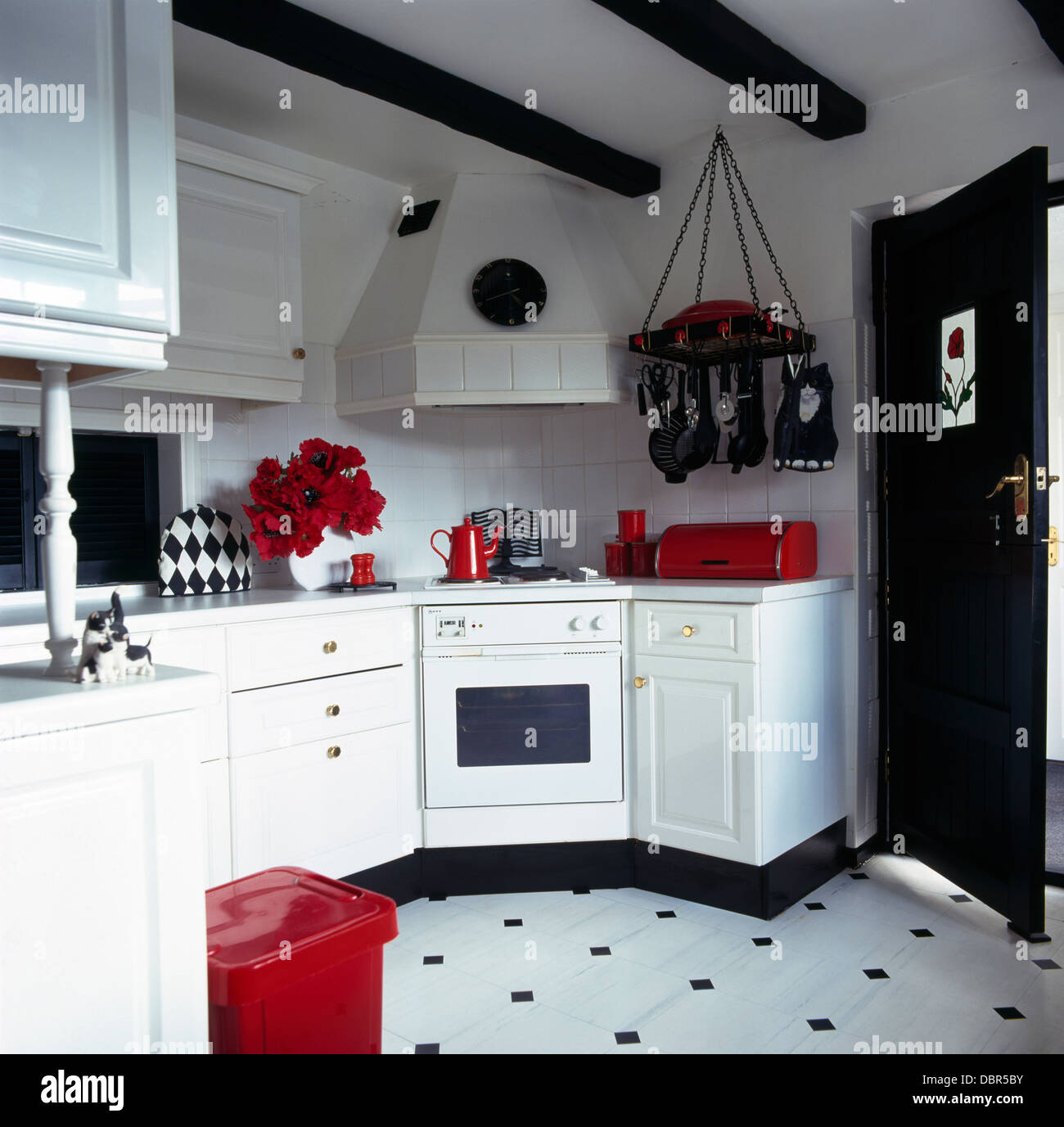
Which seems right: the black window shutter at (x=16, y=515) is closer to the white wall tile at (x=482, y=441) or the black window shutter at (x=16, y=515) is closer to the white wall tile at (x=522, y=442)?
the white wall tile at (x=482, y=441)

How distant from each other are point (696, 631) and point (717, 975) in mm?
905

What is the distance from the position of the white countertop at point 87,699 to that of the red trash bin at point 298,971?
15.5 inches

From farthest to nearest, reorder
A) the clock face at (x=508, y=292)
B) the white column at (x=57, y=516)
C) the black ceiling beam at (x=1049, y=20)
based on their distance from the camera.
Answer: the clock face at (x=508, y=292) < the black ceiling beam at (x=1049, y=20) < the white column at (x=57, y=516)

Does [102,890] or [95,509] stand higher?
[95,509]

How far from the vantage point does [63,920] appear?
1.09 meters

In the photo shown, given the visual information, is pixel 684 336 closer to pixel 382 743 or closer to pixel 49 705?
pixel 382 743

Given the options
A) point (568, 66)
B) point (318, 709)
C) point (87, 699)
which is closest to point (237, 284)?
point (568, 66)

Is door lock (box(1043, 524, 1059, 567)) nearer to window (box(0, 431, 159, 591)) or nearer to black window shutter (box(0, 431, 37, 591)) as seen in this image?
window (box(0, 431, 159, 591))

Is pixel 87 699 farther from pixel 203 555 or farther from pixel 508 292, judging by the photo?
pixel 508 292

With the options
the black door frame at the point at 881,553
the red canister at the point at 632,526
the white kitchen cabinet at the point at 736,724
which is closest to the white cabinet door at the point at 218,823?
the white kitchen cabinet at the point at 736,724

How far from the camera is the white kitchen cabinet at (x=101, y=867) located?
1.05 m

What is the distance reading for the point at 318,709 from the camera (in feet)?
8.29

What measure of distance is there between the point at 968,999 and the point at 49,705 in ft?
6.76

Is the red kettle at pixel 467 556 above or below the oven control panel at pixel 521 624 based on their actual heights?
above
